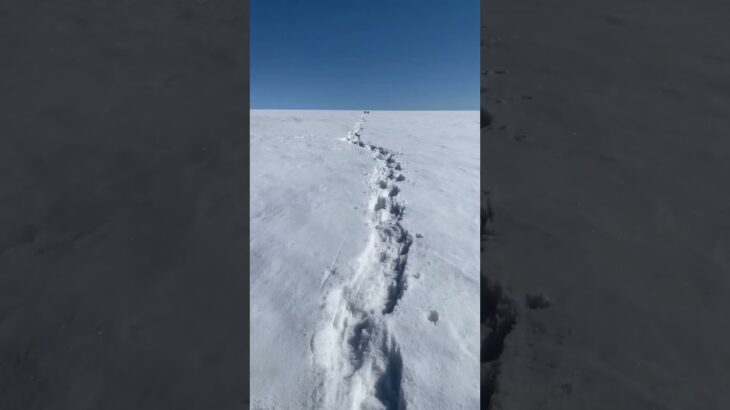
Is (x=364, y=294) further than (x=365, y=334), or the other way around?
(x=364, y=294)

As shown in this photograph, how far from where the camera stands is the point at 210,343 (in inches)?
38.1

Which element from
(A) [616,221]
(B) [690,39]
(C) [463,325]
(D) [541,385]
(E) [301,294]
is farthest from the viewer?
(E) [301,294]

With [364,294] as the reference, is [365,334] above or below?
below

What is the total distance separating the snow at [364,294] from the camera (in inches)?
59.3

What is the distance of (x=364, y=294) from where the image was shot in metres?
2.10

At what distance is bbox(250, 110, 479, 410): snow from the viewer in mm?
1506

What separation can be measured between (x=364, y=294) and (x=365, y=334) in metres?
0.34

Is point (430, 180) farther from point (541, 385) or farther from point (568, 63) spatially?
point (541, 385)

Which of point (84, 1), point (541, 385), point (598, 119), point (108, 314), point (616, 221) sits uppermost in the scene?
point (84, 1)

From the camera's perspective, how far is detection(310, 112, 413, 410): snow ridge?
4.84ft

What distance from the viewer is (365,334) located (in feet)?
5.88

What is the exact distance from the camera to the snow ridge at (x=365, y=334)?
1475 mm

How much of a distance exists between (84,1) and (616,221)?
6.93ft

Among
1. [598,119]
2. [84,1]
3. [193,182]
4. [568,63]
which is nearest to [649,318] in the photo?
[598,119]
